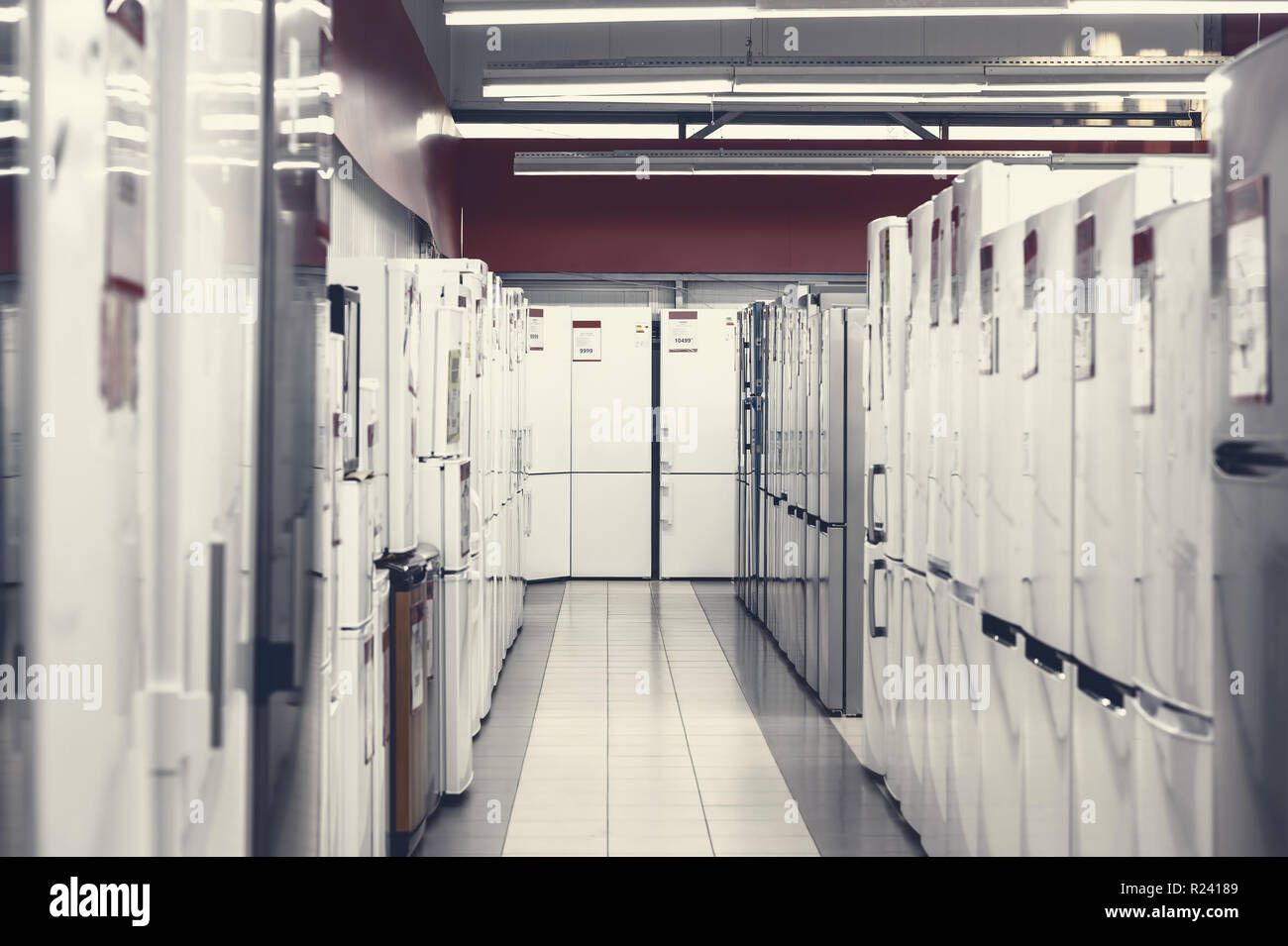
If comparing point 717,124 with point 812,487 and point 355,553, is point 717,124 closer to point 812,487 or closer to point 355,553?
point 812,487

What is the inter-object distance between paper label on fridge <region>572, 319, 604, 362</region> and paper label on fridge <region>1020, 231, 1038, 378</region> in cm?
729

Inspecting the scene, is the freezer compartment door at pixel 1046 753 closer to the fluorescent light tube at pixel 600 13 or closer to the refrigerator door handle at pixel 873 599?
the refrigerator door handle at pixel 873 599

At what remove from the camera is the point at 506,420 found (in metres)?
6.73

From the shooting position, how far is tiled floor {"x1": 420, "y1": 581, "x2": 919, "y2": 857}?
390 centimetres

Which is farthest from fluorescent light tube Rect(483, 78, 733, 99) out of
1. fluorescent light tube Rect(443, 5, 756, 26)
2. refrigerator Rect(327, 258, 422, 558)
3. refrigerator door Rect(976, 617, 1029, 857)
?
refrigerator door Rect(976, 617, 1029, 857)

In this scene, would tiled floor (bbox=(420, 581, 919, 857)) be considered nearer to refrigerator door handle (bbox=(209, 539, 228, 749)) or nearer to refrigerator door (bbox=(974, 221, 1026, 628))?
refrigerator door (bbox=(974, 221, 1026, 628))

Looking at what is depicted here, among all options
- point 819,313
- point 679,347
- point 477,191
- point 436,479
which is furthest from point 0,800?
point 477,191

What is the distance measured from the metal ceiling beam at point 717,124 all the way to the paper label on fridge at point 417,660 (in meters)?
7.80

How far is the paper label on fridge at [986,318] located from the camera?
3119 millimetres

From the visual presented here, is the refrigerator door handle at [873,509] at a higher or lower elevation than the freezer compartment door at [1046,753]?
higher

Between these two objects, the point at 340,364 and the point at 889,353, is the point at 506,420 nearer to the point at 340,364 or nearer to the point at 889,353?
the point at 889,353

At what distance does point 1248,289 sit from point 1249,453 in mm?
242

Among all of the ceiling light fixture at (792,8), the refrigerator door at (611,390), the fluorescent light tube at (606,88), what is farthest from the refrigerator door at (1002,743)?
the refrigerator door at (611,390)

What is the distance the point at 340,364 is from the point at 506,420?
3.88 metres
